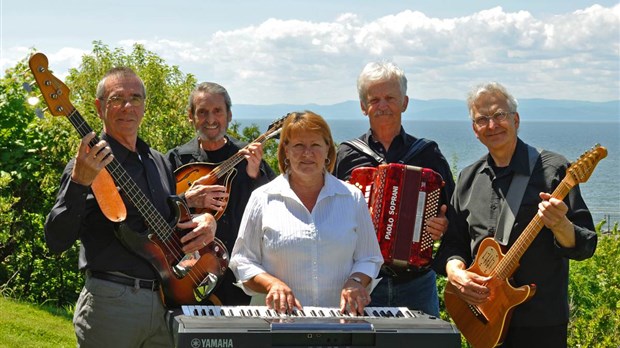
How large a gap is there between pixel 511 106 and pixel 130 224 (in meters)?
2.13

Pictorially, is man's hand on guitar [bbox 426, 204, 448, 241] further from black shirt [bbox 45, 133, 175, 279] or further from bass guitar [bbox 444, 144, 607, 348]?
black shirt [bbox 45, 133, 175, 279]

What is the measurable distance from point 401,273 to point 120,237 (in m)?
1.63

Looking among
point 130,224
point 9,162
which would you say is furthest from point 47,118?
point 130,224

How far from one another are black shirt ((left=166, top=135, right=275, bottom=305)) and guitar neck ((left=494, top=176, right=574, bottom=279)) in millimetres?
1708

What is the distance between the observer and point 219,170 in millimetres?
5387

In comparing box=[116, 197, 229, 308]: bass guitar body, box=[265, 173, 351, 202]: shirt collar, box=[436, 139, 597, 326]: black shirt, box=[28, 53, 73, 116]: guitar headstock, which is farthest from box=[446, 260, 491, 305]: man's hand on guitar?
box=[28, 53, 73, 116]: guitar headstock

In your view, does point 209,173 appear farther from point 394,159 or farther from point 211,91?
point 394,159

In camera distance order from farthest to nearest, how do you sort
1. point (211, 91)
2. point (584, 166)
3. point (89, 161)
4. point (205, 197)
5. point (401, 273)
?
point (211, 91)
point (205, 197)
point (401, 273)
point (584, 166)
point (89, 161)

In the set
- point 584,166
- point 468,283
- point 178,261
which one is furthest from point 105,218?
point 584,166

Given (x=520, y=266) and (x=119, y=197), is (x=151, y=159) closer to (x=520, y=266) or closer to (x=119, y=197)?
(x=119, y=197)

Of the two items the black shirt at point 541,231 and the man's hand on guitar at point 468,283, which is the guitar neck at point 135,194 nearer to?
the man's hand on guitar at point 468,283

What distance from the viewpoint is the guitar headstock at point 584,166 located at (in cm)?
418

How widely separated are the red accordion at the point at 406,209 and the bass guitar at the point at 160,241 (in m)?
0.97

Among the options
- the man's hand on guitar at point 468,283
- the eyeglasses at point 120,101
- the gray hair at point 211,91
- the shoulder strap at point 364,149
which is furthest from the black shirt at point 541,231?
the eyeglasses at point 120,101
